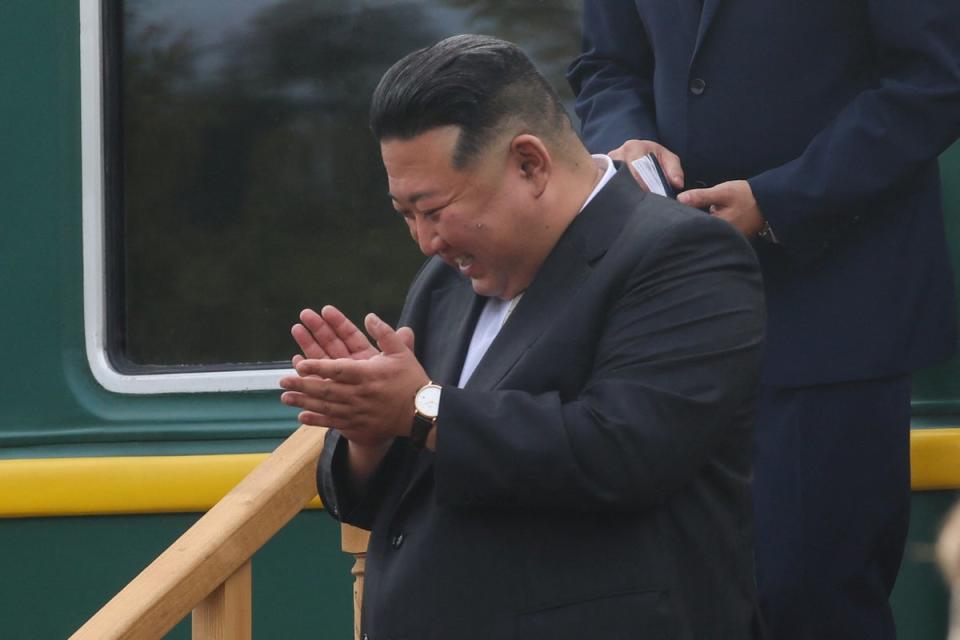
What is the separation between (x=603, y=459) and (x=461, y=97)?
0.47 m

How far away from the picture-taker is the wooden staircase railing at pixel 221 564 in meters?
2.26

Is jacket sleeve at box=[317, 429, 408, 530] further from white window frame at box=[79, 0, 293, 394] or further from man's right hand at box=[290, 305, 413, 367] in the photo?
white window frame at box=[79, 0, 293, 394]

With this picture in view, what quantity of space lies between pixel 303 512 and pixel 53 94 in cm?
93

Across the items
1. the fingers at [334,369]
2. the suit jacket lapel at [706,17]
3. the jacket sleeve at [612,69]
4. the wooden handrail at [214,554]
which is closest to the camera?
the fingers at [334,369]

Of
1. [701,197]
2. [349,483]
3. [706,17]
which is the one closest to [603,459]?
[349,483]

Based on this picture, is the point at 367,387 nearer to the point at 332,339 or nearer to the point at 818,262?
the point at 332,339

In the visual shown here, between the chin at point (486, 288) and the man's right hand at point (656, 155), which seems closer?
the chin at point (486, 288)

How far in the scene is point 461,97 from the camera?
199 cm

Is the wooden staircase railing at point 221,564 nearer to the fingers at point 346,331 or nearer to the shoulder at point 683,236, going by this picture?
the fingers at point 346,331

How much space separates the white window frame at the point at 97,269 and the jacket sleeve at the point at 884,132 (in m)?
1.18

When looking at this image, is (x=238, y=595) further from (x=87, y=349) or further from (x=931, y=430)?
(x=931, y=430)

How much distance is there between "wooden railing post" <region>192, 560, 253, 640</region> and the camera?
240 centimetres

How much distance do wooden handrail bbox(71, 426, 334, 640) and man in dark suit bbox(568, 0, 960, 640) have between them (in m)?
0.69

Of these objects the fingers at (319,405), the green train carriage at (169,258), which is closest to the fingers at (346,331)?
the fingers at (319,405)
